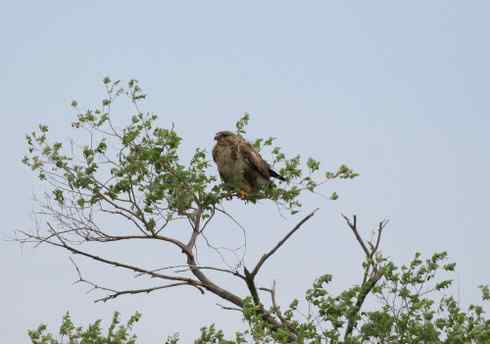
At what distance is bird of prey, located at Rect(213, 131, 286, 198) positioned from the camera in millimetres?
10906

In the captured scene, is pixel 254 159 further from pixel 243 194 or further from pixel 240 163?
pixel 243 194

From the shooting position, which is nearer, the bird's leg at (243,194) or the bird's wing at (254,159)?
the bird's leg at (243,194)

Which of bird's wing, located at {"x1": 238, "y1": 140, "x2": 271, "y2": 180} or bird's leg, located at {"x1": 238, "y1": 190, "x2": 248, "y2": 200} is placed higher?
bird's wing, located at {"x1": 238, "y1": 140, "x2": 271, "y2": 180}

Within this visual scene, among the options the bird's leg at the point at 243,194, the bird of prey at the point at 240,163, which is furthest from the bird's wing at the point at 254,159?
the bird's leg at the point at 243,194

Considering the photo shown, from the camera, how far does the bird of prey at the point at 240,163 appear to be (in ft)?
35.8

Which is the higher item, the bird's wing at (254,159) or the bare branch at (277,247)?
the bird's wing at (254,159)

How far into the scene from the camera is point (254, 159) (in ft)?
36.8

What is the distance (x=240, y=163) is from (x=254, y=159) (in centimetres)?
17

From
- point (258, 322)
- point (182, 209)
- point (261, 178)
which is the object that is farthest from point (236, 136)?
point (258, 322)

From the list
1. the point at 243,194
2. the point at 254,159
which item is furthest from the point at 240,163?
the point at 243,194

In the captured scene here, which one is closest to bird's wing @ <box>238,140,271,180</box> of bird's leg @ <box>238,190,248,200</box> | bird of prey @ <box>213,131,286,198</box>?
bird of prey @ <box>213,131,286,198</box>

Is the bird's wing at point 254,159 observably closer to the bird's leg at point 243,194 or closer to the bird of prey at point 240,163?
the bird of prey at point 240,163

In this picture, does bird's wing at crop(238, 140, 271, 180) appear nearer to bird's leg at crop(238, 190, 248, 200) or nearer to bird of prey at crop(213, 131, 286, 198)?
bird of prey at crop(213, 131, 286, 198)

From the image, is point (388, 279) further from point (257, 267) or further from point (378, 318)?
point (257, 267)
